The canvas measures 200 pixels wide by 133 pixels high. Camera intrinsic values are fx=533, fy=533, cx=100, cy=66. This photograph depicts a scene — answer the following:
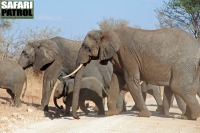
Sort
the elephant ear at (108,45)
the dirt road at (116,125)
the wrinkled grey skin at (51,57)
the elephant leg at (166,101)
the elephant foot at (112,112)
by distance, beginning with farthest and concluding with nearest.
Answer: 1. the wrinkled grey skin at (51,57)
2. the elephant leg at (166,101)
3. the elephant foot at (112,112)
4. the elephant ear at (108,45)
5. the dirt road at (116,125)

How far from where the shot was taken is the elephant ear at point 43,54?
14.6 metres

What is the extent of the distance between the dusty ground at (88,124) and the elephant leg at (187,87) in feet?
0.92

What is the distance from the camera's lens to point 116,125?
10.6 metres

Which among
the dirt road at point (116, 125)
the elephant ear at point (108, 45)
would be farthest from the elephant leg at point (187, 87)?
the elephant ear at point (108, 45)

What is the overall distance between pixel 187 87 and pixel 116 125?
7.06 ft

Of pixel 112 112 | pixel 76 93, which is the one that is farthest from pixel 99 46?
pixel 112 112

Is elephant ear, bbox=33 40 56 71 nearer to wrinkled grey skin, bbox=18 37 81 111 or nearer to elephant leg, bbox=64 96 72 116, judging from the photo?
wrinkled grey skin, bbox=18 37 81 111

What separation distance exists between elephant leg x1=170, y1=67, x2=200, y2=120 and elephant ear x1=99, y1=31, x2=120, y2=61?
1.48m

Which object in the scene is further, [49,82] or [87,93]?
[49,82]

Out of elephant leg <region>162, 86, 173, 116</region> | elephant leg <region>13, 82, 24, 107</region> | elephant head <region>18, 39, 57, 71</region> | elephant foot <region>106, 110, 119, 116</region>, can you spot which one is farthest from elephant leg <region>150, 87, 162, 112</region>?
elephant leg <region>13, 82, 24, 107</region>

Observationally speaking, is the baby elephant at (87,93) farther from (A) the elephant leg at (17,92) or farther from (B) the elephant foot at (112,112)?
(A) the elephant leg at (17,92)

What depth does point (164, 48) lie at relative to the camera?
12086 millimetres

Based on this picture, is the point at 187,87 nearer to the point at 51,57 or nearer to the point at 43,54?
the point at 51,57

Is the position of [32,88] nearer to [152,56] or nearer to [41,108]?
[41,108]
